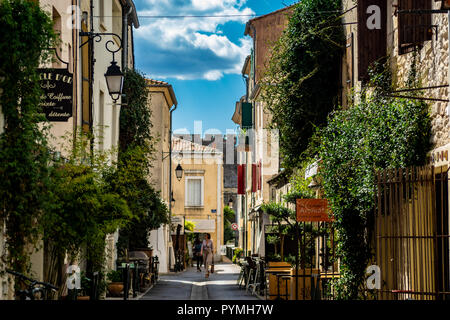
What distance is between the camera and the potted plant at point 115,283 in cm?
1903

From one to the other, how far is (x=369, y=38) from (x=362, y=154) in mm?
2566

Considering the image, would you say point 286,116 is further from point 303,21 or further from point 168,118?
point 168,118

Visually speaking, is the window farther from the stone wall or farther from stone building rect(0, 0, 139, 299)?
the stone wall

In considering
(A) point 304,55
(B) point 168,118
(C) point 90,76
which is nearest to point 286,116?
(A) point 304,55

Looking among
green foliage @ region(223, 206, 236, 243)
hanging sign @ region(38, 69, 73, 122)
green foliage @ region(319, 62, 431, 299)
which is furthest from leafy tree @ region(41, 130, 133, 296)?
green foliage @ region(223, 206, 236, 243)

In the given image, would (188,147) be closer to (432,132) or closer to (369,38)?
(369,38)

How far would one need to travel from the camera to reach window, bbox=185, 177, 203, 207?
53041 millimetres

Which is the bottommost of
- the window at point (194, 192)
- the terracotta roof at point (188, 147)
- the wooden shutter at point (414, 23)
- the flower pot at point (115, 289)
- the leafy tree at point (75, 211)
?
the flower pot at point (115, 289)

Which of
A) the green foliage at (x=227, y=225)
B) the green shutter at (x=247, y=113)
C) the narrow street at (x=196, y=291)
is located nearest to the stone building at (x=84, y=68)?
→ the narrow street at (x=196, y=291)

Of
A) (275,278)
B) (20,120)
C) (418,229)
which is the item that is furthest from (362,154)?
(275,278)

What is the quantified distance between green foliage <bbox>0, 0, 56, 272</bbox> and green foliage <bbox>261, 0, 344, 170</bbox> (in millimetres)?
9512

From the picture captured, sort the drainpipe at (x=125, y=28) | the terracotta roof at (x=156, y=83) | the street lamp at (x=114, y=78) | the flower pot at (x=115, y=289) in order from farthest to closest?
the terracotta roof at (x=156, y=83)
the drainpipe at (x=125, y=28)
the flower pot at (x=115, y=289)
the street lamp at (x=114, y=78)

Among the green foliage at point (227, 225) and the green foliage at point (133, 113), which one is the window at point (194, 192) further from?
the green foliage at point (133, 113)

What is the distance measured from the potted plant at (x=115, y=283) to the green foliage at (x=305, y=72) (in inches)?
212
